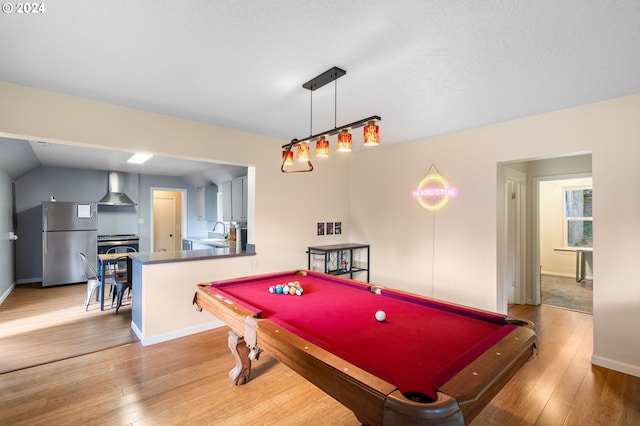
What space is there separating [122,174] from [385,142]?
5.99m

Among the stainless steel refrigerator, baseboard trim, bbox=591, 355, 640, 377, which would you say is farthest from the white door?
the stainless steel refrigerator

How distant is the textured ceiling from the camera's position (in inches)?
62.5

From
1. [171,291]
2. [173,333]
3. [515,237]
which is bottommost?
[173,333]

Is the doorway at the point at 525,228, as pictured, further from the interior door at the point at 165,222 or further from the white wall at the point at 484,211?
A: the interior door at the point at 165,222

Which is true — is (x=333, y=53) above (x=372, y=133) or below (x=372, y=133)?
above

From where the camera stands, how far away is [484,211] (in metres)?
3.57

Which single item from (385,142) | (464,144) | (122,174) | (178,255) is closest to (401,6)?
(464,144)

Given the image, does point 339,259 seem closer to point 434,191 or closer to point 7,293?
point 434,191

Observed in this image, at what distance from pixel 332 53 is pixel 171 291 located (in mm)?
2965

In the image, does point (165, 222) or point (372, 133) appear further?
point (165, 222)

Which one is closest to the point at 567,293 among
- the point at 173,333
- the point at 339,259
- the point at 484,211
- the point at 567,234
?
the point at 567,234

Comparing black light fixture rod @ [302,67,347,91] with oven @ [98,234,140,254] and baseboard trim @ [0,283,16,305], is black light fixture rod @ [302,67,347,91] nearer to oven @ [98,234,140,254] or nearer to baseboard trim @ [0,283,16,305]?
baseboard trim @ [0,283,16,305]

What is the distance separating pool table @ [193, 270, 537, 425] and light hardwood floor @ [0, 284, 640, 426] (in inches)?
11.4

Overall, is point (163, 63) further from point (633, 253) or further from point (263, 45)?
point (633, 253)
